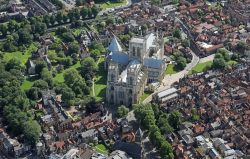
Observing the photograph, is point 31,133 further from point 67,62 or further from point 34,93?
point 67,62

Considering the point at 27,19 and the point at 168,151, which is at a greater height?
the point at 27,19

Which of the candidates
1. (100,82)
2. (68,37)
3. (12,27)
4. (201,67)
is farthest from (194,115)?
(12,27)

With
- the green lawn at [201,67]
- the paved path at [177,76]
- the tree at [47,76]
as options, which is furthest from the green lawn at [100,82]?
the green lawn at [201,67]

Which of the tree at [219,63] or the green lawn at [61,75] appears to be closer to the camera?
the tree at [219,63]

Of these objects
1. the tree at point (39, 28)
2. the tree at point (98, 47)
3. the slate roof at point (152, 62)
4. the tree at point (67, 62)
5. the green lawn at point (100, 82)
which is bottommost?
the green lawn at point (100, 82)

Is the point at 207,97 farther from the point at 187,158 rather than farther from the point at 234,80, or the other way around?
the point at 187,158

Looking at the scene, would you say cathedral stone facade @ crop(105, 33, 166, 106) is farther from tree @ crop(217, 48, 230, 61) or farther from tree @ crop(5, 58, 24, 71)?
tree @ crop(5, 58, 24, 71)

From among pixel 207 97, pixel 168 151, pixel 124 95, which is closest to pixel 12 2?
pixel 124 95

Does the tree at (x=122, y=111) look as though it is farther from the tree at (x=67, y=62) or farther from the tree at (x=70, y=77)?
the tree at (x=67, y=62)
